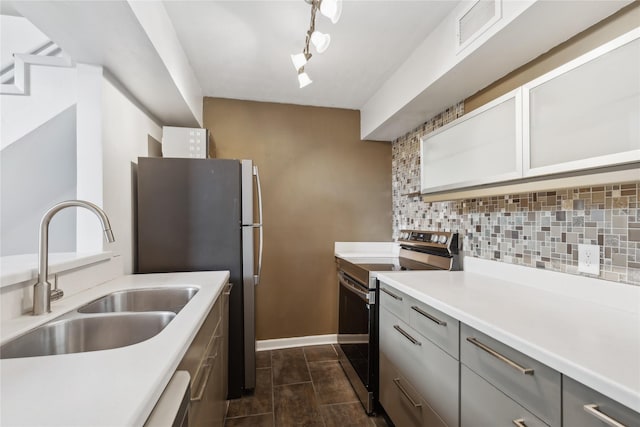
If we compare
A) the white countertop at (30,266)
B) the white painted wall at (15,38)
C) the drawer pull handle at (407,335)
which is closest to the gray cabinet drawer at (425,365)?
the drawer pull handle at (407,335)

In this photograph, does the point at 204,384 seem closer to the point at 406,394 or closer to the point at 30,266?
the point at 30,266

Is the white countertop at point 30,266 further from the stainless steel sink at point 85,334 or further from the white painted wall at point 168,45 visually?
the white painted wall at point 168,45

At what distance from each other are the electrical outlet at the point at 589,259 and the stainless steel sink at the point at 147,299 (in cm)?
189

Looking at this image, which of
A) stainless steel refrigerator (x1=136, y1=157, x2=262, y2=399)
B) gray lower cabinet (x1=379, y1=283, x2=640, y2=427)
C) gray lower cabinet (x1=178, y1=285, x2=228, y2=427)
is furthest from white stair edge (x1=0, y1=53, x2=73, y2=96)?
gray lower cabinet (x1=379, y1=283, x2=640, y2=427)

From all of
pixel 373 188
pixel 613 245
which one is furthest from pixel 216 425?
pixel 373 188

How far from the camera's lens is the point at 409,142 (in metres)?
2.87

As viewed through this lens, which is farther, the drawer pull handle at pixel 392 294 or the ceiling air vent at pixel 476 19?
the drawer pull handle at pixel 392 294

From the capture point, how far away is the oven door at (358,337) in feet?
6.40

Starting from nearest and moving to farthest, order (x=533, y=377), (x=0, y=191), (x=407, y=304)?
(x=533, y=377)
(x=407, y=304)
(x=0, y=191)

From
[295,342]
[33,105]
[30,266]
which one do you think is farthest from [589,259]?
[33,105]

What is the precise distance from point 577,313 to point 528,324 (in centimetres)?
29

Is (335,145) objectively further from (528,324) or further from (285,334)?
(528,324)

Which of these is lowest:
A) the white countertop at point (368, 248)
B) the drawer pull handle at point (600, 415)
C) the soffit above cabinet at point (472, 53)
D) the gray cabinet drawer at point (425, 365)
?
the gray cabinet drawer at point (425, 365)

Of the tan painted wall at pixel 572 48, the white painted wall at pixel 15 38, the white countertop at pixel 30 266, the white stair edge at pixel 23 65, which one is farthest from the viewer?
the white painted wall at pixel 15 38
